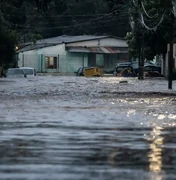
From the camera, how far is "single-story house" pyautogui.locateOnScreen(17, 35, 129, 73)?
9775 centimetres

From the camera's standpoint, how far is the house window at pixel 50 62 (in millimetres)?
99188

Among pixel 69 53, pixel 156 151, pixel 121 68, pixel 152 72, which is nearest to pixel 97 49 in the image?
pixel 69 53

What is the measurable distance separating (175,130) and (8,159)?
5535 millimetres

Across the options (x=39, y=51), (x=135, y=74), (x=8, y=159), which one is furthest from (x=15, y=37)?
(x=8, y=159)

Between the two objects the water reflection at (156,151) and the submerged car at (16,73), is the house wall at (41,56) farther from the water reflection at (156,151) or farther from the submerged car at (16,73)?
the water reflection at (156,151)

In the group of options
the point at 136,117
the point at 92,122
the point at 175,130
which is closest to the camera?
the point at 175,130

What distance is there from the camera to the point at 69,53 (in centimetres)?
9869

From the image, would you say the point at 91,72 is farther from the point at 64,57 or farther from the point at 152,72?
the point at 64,57

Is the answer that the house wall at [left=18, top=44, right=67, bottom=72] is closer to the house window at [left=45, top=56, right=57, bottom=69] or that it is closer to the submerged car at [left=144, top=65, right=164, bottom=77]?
the house window at [left=45, top=56, right=57, bottom=69]

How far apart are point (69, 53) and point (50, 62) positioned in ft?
9.54

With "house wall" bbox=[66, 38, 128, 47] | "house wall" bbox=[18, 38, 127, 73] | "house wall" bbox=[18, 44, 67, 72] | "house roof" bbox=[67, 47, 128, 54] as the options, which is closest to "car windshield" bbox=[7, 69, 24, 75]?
"house wall" bbox=[18, 38, 127, 73]

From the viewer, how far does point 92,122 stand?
17.5 meters

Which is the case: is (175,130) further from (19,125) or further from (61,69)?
(61,69)

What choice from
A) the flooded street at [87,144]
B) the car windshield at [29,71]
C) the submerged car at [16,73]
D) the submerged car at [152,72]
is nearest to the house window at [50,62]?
the submerged car at [152,72]
